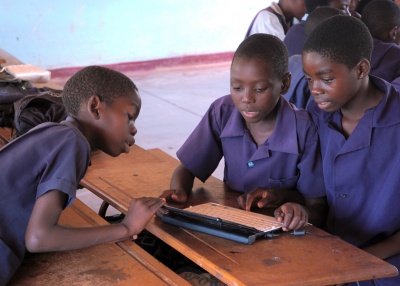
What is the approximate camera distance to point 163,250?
2393 millimetres

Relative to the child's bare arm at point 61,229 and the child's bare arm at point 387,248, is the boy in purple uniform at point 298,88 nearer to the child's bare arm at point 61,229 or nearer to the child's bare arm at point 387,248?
the child's bare arm at point 387,248

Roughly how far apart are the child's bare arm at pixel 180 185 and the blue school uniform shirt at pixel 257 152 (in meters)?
0.03

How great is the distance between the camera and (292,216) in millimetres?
1821

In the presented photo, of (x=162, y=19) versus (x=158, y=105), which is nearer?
(x=158, y=105)

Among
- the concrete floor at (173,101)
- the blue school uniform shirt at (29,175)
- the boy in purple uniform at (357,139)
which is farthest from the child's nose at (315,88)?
the concrete floor at (173,101)

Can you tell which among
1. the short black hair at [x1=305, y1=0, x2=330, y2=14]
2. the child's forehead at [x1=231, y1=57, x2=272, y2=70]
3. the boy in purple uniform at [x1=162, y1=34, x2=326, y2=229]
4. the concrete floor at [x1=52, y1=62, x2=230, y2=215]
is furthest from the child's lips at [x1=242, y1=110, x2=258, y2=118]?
the short black hair at [x1=305, y1=0, x2=330, y2=14]

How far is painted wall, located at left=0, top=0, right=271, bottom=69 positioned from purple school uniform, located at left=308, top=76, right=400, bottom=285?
5.51m

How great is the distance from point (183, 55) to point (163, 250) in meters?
6.08

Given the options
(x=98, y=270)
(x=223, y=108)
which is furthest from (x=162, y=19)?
(x=98, y=270)

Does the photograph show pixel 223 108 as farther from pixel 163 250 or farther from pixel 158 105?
pixel 158 105

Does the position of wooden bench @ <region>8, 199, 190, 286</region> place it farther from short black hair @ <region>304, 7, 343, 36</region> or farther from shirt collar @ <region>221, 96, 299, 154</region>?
short black hair @ <region>304, 7, 343, 36</region>

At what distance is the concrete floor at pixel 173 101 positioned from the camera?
5141 mm

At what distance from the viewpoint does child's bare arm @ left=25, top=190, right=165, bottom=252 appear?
5.30ft

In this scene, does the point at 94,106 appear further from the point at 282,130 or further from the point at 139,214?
the point at 282,130
